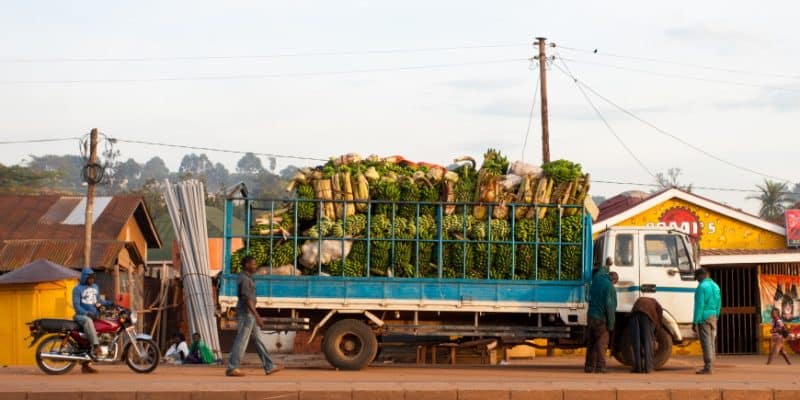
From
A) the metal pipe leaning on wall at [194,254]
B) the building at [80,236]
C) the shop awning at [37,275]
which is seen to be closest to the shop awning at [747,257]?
the metal pipe leaning on wall at [194,254]

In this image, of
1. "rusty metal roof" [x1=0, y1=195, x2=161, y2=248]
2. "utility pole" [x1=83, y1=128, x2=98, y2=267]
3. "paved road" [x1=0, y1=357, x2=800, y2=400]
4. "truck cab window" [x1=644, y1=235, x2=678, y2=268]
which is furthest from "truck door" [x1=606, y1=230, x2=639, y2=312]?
"rusty metal roof" [x1=0, y1=195, x2=161, y2=248]

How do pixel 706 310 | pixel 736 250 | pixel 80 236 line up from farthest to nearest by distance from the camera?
pixel 80 236, pixel 736 250, pixel 706 310

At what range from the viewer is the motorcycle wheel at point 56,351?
14.6m

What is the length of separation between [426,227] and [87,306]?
199 inches

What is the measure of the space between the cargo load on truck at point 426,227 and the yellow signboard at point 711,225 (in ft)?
34.0

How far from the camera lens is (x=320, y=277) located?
15.4 m

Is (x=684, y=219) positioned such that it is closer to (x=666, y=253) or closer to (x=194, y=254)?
(x=666, y=253)

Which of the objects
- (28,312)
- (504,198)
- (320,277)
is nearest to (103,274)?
(28,312)

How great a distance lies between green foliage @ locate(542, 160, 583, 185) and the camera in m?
15.8

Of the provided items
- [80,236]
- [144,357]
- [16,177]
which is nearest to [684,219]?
[144,357]

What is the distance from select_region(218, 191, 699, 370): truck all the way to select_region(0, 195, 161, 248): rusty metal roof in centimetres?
1502

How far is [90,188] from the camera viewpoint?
25969 mm

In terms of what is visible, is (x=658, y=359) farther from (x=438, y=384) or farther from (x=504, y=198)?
(x=438, y=384)

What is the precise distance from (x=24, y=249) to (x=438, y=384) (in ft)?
55.0
